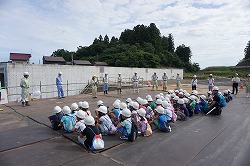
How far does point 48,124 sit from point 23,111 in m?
2.92

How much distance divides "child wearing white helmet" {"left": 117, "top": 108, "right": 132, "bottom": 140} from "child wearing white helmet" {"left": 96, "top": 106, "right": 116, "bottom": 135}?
304 mm

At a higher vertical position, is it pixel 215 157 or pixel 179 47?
pixel 179 47

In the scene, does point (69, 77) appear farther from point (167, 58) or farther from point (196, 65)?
point (196, 65)

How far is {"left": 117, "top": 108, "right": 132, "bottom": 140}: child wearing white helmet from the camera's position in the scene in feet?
17.1

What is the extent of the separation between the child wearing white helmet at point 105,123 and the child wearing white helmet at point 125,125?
304 millimetres

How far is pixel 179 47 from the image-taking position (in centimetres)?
7319

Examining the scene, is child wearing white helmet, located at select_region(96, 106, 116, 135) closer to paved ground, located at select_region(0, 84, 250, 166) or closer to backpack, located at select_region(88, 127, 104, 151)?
paved ground, located at select_region(0, 84, 250, 166)

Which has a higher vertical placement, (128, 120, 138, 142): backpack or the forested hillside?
the forested hillside

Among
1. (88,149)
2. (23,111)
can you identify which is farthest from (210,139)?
(23,111)

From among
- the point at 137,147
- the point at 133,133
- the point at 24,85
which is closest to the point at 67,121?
the point at 133,133

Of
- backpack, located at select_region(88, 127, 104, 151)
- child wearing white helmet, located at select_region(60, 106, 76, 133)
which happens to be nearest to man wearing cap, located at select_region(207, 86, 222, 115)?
backpack, located at select_region(88, 127, 104, 151)

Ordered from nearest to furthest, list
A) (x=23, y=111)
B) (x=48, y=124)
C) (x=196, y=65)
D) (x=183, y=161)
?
(x=183, y=161) < (x=48, y=124) < (x=23, y=111) < (x=196, y=65)

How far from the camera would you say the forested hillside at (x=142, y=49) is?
5138 cm

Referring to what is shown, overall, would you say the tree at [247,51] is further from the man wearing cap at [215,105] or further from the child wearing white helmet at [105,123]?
the child wearing white helmet at [105,123]
